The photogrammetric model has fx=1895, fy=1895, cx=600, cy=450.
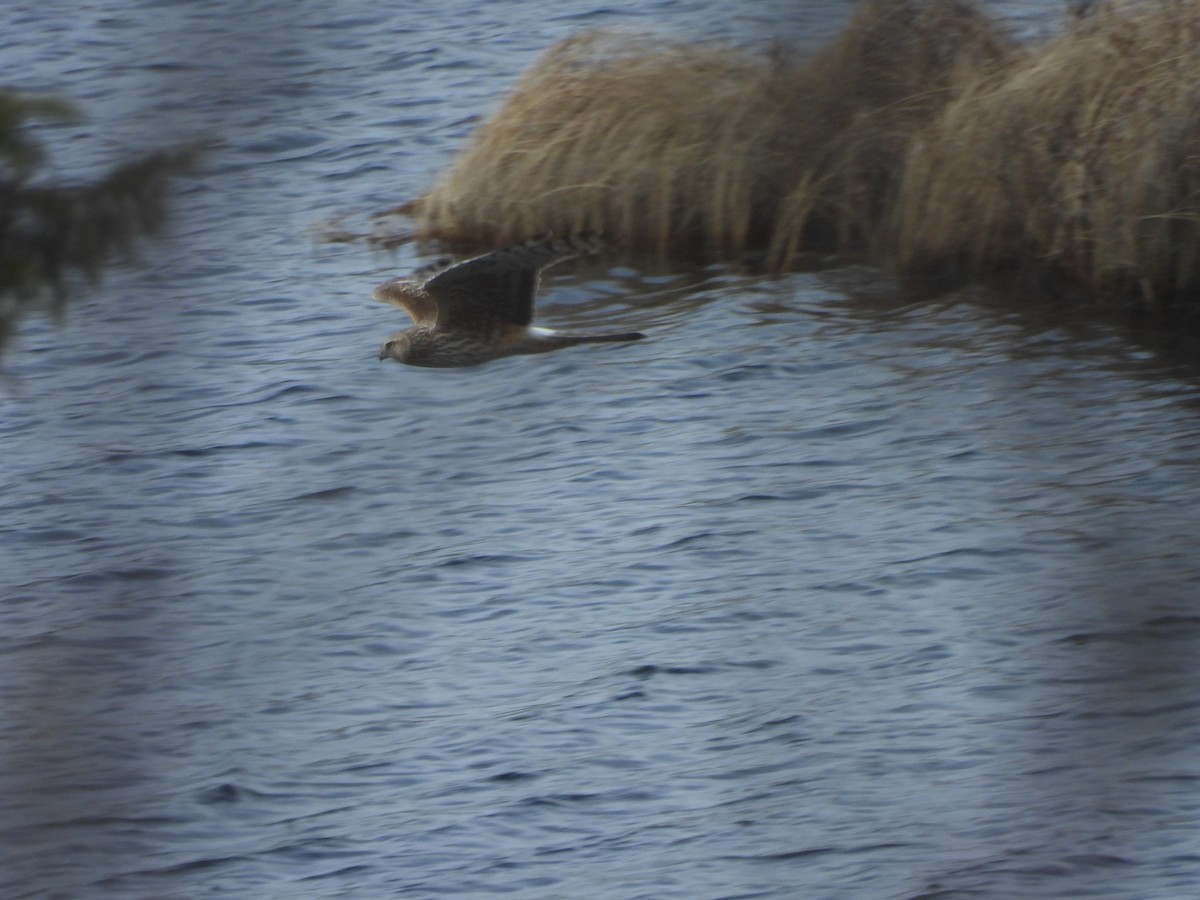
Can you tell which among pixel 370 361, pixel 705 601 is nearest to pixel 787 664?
pixel 705 601

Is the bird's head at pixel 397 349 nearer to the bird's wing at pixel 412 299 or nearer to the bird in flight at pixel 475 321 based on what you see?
the bird in flight at pixel 475 321

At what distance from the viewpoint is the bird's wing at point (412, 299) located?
9.89 metres

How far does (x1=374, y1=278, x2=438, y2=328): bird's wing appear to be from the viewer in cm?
989

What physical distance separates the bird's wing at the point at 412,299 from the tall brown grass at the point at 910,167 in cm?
193

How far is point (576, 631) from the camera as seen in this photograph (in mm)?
8336

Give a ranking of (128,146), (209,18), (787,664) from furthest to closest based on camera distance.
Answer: (787,664), (128,146), (209,18)

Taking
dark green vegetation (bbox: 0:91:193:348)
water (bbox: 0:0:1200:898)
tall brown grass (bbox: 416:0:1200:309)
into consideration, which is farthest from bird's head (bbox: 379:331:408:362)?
dark green vegetation (bbox: 0:91:193:348)

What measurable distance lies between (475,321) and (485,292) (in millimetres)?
220

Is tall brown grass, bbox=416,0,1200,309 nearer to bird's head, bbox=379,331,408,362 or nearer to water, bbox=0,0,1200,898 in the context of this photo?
water, bbox=0,0,1200,898

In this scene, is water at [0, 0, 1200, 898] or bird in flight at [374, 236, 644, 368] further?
bird in flight at [374, 236, 644, 368]

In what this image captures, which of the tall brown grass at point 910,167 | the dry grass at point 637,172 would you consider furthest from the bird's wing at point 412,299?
the dry grass at point 637,172

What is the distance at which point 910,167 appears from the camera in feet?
36.3

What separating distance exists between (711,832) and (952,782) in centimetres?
90

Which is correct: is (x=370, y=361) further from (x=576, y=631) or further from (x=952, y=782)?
(x=952, y=782)
